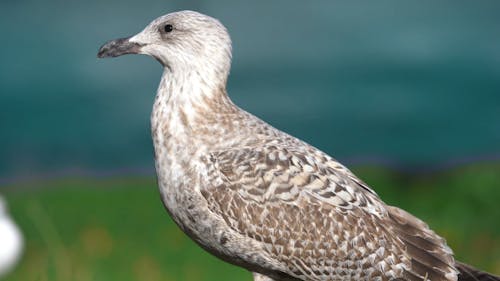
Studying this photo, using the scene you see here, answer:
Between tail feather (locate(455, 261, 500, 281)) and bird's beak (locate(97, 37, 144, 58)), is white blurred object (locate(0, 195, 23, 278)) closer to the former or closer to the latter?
bird's beak (locate(97, 37, 144, 58))

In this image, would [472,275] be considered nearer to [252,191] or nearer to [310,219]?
[310,219]

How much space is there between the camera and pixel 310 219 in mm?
8453

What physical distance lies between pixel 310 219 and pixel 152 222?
7.18 metres

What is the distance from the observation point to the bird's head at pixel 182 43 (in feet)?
28.6

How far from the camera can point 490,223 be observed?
1553cm

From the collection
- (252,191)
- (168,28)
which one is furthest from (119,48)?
(252,191)

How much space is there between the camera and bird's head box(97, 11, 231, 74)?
28.6 ft

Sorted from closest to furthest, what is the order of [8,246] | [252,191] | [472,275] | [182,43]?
1. [8,246]
2. [252,191]
3. [182,43]
4. [472,275]

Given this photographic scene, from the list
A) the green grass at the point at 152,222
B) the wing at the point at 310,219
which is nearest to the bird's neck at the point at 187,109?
the wing at the point at 310,219

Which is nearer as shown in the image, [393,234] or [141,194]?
[393,234]

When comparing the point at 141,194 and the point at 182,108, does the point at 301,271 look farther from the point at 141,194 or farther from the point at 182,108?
the point at 141,194

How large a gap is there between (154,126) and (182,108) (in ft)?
0.82

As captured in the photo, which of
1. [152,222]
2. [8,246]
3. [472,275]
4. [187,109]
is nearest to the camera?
[8,246]

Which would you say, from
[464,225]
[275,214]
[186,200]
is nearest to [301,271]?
[275,214]
